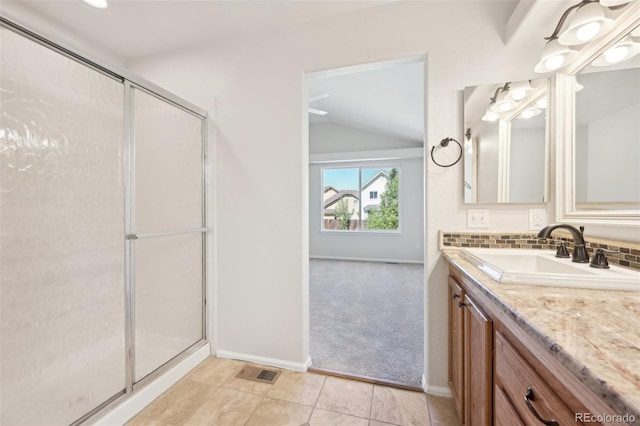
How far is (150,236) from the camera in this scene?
165 centimetres

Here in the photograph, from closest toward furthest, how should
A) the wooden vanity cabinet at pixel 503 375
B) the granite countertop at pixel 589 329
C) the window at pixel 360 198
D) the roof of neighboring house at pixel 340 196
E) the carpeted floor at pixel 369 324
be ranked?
the granite countertop at pixel 589 329 < the wooden vanity cabinet at pixel 503 375 < the carpeted floor at pixel 369 324 < the window at pixel 360 198 < the roof of neighboring house at pixel 340 196

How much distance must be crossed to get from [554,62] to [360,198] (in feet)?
15.7

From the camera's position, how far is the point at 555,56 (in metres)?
1.33

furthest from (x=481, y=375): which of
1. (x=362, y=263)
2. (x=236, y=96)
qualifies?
(x=362, y=263)

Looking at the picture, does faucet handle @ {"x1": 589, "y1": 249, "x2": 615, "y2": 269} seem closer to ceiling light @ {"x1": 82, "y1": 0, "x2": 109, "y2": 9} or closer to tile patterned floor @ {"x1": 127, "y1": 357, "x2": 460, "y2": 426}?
tile patterned floor @ {"x1": 127, "y1": 357, "x2": 460, "y2": 426}

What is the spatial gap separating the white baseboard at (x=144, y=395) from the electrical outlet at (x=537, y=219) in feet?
7.96

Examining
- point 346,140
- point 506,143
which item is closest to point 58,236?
point 506,143

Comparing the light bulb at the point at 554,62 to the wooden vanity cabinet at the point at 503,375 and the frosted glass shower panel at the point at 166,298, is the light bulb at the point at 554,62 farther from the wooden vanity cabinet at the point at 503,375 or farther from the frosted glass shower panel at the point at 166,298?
the frosted glass shower panel at the point at 166,298

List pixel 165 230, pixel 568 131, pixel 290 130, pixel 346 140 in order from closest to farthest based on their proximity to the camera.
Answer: pixel 568 131 < pixel 165 230 < pixel 290 130 < pixel 346 140

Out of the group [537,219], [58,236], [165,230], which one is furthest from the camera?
[165,230]

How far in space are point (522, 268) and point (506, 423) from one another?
0.85 meters

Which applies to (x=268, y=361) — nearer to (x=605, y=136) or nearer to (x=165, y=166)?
(x=165, y=166)

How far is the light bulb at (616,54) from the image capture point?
1.10m

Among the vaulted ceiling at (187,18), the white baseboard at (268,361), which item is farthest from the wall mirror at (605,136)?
the white baseboard at (268,361)
